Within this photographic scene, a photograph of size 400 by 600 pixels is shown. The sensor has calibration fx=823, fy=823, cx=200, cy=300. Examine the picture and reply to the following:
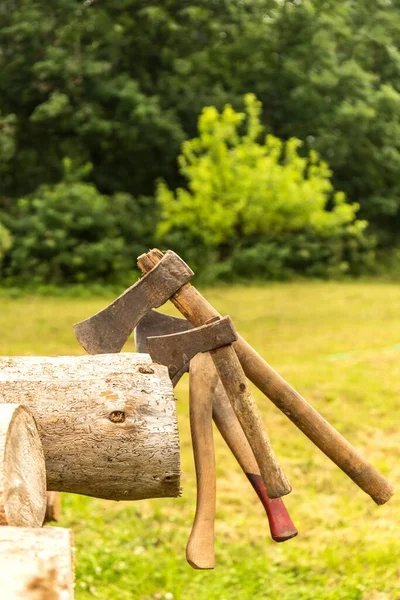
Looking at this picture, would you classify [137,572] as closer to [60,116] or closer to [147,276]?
[147,276]

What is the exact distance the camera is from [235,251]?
21109 millimetres

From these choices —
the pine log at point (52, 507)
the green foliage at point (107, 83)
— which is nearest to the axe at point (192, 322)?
the pine log at point (52, 507)

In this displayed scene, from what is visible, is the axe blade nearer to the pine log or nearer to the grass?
the pine log

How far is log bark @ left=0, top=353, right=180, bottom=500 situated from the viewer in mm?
2246

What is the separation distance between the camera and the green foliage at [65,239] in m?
19.0

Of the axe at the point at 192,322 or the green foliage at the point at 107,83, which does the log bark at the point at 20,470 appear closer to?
the axe at the point at 192,322

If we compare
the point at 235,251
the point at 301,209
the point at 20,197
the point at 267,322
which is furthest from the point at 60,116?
the point at 267,322

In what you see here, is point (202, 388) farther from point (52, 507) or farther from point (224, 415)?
point (52, 507)

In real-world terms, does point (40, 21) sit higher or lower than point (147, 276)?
lower

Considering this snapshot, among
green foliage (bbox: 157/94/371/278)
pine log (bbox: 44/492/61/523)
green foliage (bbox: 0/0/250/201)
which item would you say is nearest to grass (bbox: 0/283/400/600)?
pine log (bbox: 44/492/61/523)

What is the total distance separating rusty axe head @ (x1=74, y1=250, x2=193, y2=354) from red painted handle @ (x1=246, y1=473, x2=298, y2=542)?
0.61m

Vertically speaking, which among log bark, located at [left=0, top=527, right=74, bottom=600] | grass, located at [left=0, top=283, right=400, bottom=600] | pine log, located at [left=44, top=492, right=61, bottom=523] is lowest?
grass, located at [left=0, top=283, right=400, bottom=600]

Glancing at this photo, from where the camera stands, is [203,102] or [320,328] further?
[203,102]

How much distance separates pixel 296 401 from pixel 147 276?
595mm
